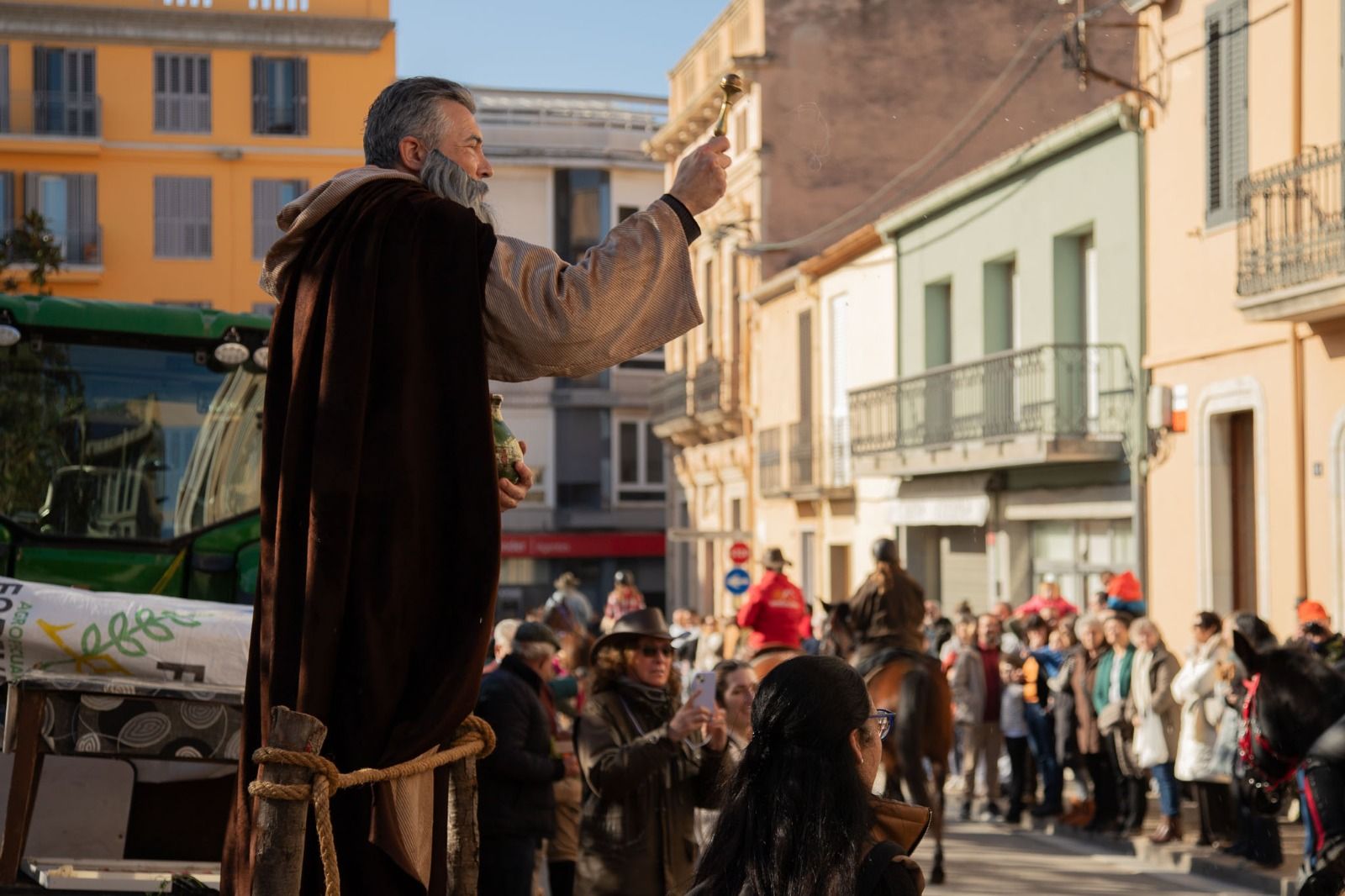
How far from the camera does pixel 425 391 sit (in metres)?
3.40

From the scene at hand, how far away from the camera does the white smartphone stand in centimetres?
789

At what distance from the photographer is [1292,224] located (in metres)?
19.3

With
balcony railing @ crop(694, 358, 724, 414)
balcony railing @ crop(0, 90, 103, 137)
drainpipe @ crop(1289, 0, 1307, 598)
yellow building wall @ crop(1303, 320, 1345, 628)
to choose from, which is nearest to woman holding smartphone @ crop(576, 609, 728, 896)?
yellow building wall @ crop(1303, 320, 1345, 628)

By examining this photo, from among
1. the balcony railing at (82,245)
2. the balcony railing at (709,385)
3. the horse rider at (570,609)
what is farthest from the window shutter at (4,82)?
the horse rider at (570,609)

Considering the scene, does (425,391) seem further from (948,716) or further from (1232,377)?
(1232,377)

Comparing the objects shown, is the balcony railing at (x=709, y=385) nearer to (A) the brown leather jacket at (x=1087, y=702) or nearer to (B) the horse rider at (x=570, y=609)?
(B) the horse rider at (x=570, y=609)

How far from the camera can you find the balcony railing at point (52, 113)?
44438mm

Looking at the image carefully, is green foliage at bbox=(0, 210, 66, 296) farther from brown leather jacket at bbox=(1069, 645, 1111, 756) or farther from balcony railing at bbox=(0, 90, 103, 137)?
balcony railing at bbox=(0, 90, 103, 137)

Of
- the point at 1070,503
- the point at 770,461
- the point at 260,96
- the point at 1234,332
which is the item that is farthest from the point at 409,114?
the point at 260,96

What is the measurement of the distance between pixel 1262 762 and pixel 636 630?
2.77 m

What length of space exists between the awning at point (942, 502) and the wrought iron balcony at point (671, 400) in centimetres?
1310

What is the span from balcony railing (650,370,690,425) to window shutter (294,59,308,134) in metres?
9.84

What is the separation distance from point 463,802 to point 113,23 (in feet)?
143

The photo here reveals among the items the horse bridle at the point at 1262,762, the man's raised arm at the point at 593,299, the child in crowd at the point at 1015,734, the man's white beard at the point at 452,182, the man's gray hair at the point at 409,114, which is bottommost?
the child in crowd at the point at 1015,734
